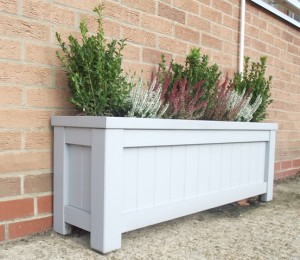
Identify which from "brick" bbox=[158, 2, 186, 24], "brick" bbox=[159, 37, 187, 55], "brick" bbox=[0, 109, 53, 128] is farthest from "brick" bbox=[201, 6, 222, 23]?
"brick" bbox=[0, 109, 53, 128]

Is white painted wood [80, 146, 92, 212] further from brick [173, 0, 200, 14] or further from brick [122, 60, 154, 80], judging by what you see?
brick [173, 0, 200, 14]

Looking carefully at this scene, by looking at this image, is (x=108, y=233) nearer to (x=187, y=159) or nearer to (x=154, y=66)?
(x=187, y=159)

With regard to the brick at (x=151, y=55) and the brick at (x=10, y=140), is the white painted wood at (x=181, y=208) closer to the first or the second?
the brick at (x=10, y=140)

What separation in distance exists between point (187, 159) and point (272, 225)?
0.74 metres

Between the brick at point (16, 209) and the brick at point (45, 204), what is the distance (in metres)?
0.05

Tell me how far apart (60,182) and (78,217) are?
24cm

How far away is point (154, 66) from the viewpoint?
8.64 feet

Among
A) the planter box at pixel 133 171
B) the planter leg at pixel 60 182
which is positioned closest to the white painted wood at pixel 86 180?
the planter box at pixel 133 171

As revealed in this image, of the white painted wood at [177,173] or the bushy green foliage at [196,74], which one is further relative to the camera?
the bushy green foliage at [196,74]

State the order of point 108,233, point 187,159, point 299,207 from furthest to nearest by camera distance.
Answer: point 299,207, point 187,159, point 108,233

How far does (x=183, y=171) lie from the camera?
2.16m

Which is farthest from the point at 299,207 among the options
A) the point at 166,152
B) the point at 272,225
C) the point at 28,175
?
the point at 28,175

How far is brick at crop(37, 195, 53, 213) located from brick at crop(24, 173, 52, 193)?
1.8 inches

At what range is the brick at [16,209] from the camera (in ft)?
6.10
